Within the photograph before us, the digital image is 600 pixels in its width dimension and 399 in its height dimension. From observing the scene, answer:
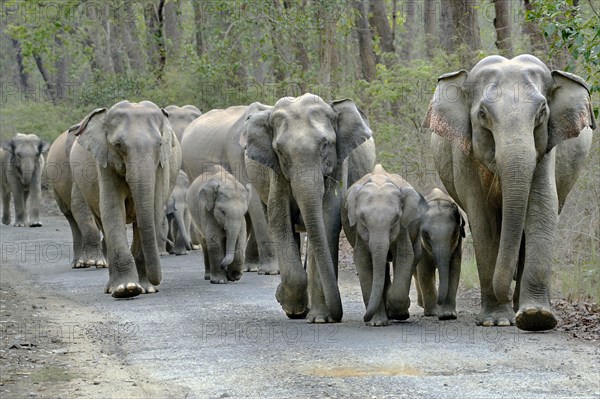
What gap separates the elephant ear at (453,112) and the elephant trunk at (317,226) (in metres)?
1.16

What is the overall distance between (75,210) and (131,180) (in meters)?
4.41

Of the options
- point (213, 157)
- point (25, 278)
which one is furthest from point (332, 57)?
point (25, 278)

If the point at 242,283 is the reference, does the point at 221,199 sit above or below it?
above

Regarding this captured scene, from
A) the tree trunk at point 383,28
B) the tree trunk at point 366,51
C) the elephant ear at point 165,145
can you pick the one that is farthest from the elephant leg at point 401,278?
the tree trunk at point 383,28

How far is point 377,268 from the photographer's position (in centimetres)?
1059

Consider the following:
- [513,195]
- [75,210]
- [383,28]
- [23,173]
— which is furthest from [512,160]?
A: [23,173]

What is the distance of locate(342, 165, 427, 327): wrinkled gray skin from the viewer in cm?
1069

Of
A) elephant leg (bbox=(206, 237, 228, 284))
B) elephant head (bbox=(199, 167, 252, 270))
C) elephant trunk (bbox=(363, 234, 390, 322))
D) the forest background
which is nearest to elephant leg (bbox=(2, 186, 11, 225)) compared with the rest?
the forest background

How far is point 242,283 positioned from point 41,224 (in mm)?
13802

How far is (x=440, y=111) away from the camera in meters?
10.8

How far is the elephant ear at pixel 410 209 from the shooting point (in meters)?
11.1

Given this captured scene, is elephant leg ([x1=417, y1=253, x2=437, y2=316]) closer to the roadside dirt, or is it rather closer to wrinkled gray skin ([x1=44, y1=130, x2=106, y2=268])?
the roadside dirt

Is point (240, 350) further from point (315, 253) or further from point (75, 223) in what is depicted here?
point (75, 223)

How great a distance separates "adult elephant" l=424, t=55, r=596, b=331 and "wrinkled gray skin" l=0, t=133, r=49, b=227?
18.7m
